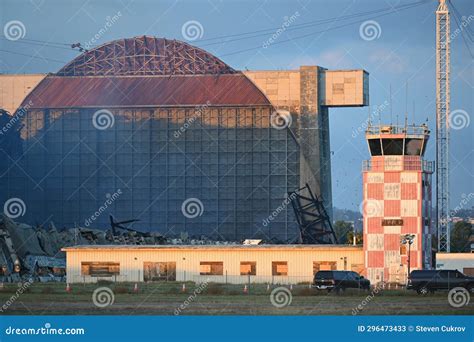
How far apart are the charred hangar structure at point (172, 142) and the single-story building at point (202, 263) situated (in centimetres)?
5187

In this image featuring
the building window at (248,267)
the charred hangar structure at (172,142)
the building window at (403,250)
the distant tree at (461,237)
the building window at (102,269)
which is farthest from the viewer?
the charred hangar structure at (172,142)

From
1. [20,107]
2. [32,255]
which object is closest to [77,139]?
[20,107]

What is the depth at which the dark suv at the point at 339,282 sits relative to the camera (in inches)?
2164

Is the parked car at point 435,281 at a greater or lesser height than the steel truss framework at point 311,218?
lesser

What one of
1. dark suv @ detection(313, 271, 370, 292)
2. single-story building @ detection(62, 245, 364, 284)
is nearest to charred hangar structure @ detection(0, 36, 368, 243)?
single-story building @ detection(62, 245, 364, 284)

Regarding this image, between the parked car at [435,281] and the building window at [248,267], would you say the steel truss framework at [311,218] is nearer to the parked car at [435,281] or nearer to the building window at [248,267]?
the building window at [248,267]

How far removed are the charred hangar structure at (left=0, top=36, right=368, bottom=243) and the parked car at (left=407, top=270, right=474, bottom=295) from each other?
61.6 metres

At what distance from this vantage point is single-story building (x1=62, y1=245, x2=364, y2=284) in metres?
64.2

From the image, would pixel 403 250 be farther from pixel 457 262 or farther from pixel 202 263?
pixel 202 263

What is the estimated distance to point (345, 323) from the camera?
41375 millimetres

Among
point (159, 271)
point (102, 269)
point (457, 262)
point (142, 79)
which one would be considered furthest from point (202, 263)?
point (142, 79)

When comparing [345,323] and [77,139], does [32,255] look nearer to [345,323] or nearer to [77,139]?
[345,323]

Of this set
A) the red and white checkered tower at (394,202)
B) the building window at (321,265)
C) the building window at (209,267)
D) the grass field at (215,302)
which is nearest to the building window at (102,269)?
the building window at (209,267)

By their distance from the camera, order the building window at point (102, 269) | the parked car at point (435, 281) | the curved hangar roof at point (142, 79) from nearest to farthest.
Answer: the parked car at point (435, 281) < the building window at point (102, 269) < the curved hangar roof at point (142, 79)
